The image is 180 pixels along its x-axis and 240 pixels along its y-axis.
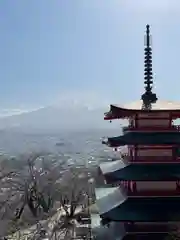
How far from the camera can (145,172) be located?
1537 cm

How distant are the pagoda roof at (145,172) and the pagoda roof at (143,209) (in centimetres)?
96

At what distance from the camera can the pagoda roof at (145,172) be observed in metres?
15.2

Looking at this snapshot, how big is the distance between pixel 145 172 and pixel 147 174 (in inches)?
6.1

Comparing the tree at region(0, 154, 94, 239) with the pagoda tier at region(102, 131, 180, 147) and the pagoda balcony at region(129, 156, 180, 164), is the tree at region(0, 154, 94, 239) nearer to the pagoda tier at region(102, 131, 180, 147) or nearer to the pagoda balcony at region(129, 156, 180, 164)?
the pagoda balcony at region(129, 156, 180, 164)

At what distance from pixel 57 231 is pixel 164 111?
14.4 meters

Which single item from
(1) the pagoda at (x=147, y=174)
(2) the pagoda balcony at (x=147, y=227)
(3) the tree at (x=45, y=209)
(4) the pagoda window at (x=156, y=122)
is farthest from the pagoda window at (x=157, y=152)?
(3) the tree at (x=45, y=209)

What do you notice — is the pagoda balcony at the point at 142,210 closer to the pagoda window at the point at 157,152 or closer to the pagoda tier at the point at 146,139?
the pagoda window at the point at 157,152

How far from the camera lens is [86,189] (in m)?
41.4

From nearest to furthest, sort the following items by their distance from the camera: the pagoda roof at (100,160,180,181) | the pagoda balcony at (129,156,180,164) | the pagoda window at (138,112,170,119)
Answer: the pagoda roof at (100,160,180,181), the pagoda balcony at (129,156,180,164), the pagoda window at (138,112,170,119)

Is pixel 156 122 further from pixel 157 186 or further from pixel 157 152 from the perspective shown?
pixel 157 186

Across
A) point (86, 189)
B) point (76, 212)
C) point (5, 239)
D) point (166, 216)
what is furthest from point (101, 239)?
point (86, 189)

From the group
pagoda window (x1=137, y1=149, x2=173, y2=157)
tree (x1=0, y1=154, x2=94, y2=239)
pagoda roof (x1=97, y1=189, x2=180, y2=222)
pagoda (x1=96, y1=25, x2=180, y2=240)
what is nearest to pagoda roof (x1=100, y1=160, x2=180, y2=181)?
pagoda (x1=96, y1=25, x2=180, y2=240)

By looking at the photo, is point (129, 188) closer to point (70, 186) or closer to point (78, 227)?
point (78, 227)

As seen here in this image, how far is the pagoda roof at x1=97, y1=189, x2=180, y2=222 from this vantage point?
14.6m
